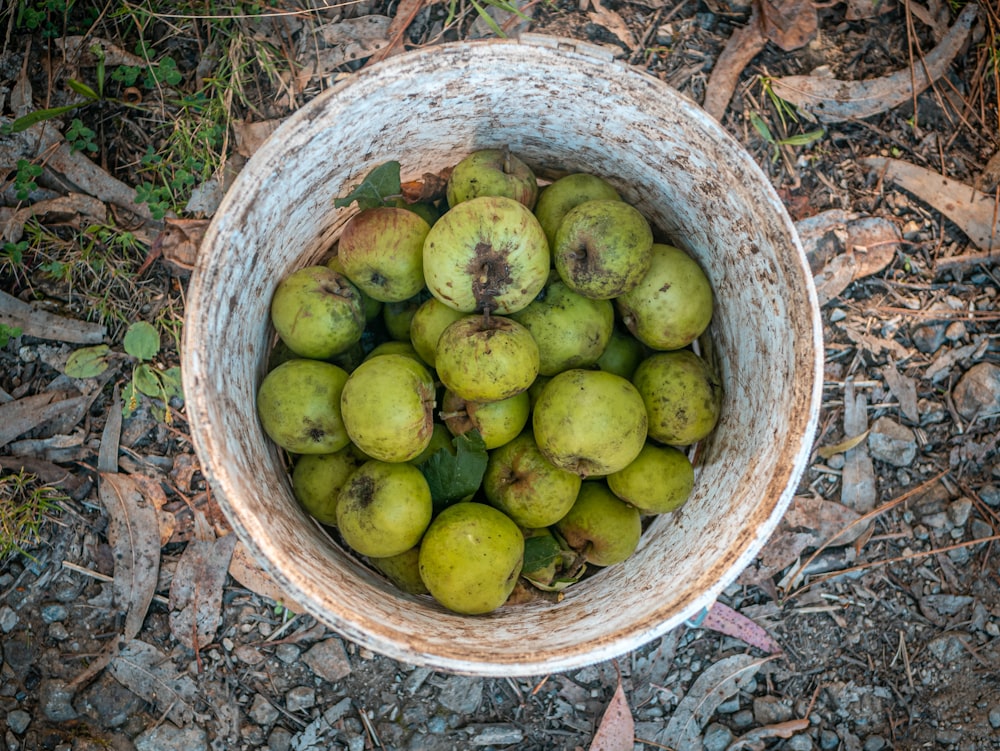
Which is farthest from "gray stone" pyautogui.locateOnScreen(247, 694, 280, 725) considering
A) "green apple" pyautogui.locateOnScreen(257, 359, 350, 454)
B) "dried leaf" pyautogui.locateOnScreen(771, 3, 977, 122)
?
"dried leaf" pyautogui.locateOnScreen(771, 3, 977, 122)

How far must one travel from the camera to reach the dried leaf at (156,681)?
3.18 meters

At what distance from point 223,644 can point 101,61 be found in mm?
2598

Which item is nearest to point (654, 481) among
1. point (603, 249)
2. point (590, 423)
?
point (590, 423)

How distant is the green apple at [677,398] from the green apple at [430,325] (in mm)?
693

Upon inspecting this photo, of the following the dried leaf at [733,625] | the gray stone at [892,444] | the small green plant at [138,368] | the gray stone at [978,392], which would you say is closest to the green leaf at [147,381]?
the small green plant at [138,368]

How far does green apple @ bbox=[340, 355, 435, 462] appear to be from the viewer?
2277 millimetres

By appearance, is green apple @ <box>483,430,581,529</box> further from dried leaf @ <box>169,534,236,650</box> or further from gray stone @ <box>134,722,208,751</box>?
gray stone @ <box>134,722,208,751</box>

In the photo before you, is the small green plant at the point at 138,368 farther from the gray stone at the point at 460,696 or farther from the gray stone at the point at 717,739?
the gray stone at the point at 717,739

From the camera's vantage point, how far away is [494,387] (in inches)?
89.6

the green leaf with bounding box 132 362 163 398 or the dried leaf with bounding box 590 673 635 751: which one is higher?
the green leaf with bounding box 132 362 163 398

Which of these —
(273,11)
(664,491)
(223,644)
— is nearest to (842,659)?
(664,491)

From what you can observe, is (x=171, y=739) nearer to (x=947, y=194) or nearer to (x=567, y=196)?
(x=567, y=196)

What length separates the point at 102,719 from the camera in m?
3.14

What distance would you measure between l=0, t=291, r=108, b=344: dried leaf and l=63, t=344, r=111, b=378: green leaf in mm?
49
